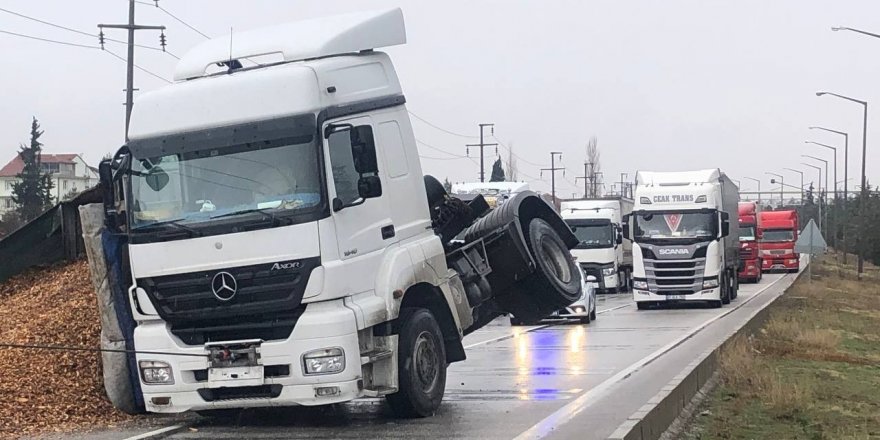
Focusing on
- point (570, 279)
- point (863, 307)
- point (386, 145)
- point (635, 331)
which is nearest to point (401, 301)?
point (386, 145)

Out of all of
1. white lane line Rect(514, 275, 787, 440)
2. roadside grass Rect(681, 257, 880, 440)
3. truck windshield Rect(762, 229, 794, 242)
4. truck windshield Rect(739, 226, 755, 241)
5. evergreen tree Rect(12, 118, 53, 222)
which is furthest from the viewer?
evergreen tree Rect(12, 118, 53, 222)

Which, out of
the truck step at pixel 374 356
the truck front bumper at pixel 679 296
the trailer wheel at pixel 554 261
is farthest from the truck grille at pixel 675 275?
the truck step at pixel 374 356

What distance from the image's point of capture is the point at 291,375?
31.4 ft

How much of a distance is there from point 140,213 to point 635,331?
49.2 ft

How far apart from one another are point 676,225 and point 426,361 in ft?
69.4

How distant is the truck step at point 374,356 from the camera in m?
9.80

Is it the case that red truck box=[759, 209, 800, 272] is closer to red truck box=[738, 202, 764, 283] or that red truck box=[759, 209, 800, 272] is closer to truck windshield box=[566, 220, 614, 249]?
red truck box=[738, 202, 764, 283]

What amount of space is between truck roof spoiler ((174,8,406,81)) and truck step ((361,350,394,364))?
2853 millimetres

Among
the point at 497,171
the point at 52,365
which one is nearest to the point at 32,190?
the point at 497,171

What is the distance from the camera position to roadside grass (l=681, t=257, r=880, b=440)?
1125 cm

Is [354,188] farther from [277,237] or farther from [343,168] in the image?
[277,237]

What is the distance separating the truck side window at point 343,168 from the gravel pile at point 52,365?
350 centimetres

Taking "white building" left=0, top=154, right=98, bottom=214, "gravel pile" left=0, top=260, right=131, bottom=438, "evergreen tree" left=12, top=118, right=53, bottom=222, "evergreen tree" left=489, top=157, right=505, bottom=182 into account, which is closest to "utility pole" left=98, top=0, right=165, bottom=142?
"gravel pile" left=0, top=260, right=131, bottom=438

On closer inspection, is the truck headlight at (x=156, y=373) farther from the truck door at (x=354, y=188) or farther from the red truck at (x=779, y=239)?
the red truck at (x=779, y=239)
